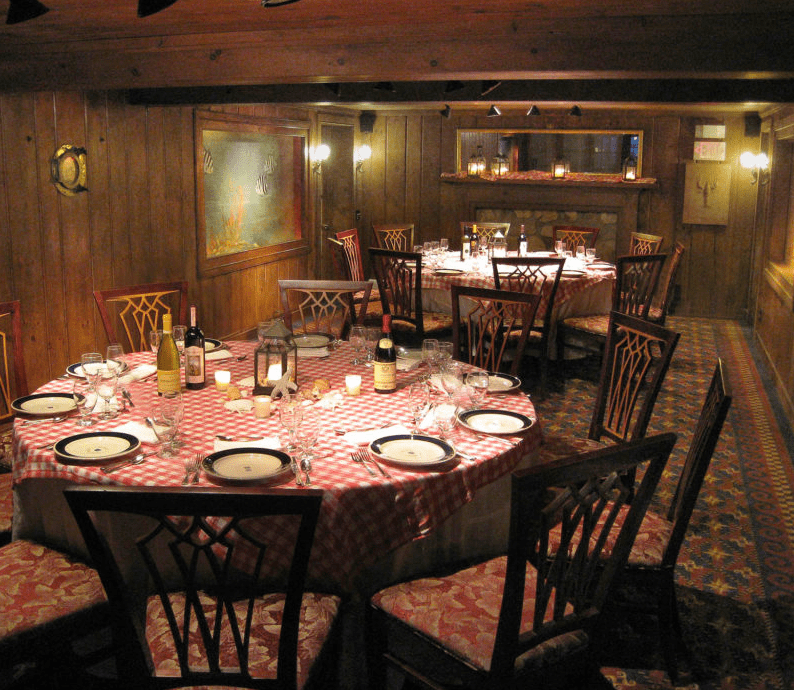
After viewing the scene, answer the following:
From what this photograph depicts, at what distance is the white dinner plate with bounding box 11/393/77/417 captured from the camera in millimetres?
2881

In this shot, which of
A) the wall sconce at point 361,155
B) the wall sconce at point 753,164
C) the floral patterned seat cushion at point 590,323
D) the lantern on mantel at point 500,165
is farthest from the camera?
the wall sconce at point 361,155

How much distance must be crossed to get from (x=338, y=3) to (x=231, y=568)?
267 centimetres

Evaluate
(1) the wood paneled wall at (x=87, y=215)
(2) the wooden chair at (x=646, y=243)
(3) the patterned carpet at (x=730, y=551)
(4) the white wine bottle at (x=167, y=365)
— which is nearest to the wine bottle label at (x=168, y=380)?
(4) the white wine bottle at (x=167, y=365)

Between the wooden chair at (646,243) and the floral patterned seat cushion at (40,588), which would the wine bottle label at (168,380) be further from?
the wooden chair at (646,243)

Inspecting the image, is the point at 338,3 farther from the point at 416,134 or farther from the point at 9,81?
the point at 416,134

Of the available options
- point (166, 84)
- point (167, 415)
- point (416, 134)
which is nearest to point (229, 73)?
point (166, 84)

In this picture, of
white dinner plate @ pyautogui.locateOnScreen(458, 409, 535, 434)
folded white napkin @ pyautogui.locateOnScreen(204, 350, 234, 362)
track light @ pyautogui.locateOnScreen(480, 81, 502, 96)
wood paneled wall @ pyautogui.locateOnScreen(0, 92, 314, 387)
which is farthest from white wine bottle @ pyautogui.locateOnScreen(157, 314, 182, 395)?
track light @ pyautogui.locateOnScreen(480, 81, 502, 96)

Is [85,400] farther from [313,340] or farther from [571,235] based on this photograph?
[571,235]

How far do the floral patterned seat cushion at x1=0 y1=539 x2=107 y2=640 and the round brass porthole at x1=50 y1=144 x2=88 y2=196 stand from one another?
323cm

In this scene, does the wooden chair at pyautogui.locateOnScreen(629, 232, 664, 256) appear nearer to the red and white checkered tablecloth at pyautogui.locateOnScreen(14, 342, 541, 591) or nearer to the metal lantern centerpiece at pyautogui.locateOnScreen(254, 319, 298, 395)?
the red and white checkered tablecloth at pyautogui.locateOnScreen(14, 342, 541, 591)

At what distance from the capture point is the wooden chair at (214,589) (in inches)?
69.6

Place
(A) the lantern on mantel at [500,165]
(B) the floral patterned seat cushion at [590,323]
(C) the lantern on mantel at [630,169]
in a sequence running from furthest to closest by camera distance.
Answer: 1. (A) the lantern on mantel at [500,165]
2. (C) the lantern on mantel at [630,169]
3. (B) the floral patterned seat cushion at [590,323]

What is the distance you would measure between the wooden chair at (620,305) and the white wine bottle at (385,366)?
293cm

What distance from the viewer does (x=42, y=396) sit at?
3.09 meters
